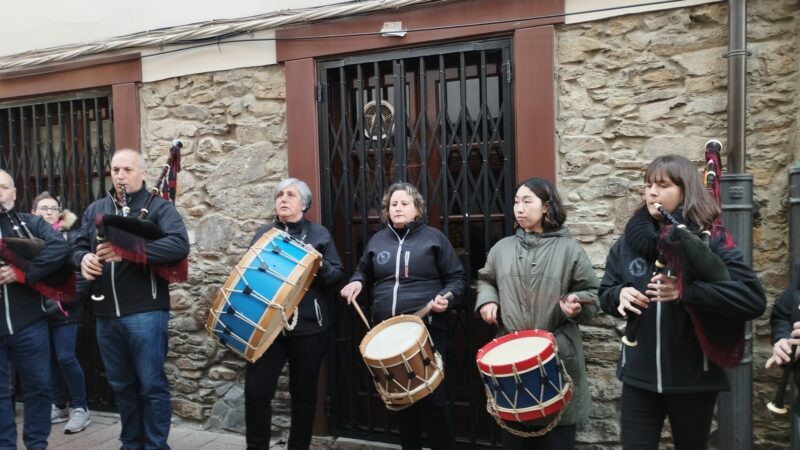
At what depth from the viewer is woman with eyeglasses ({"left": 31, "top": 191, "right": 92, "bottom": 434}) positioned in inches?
191

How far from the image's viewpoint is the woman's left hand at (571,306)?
3.12 m

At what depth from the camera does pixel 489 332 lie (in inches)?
168

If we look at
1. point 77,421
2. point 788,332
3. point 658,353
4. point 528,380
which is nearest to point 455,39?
point 528,380

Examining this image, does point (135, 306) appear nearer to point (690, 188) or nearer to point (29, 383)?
point (29, 383)

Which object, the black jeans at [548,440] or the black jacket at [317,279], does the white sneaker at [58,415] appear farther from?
the black jeans at [548,440]

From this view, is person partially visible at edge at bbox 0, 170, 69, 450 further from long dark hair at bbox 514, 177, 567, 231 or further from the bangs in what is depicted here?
the bangs

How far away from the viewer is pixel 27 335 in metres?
3.87

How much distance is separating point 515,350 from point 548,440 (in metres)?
0.53

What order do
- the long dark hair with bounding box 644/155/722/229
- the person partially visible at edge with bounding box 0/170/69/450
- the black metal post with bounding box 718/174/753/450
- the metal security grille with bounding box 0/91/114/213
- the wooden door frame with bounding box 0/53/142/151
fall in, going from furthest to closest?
the metal security grille with bounding box 0/91/114/213
the wooden door frame with bounding box 0/53/142/151
the person partially visible at edge with bounding box 0/170/69/450
the black metal post with bounding box 718/174/753/450
the long dark hair with bounding box 644/155/722/229

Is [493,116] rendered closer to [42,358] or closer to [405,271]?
[405,271]

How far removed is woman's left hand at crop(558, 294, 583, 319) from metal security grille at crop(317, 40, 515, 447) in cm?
106

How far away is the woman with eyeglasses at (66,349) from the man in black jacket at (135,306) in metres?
1.06

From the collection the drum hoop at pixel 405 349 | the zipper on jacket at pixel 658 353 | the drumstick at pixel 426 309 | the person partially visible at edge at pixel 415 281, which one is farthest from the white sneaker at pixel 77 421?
the zipper on jacket at pixel 658 353

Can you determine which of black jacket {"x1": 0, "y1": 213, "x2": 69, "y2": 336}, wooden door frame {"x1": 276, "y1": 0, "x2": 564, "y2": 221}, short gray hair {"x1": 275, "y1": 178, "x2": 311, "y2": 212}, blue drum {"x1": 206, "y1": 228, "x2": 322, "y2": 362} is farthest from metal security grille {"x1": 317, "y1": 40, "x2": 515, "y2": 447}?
black jacket {"x1": 0, "y1": 213, "x2": 69, "y2": 336}
